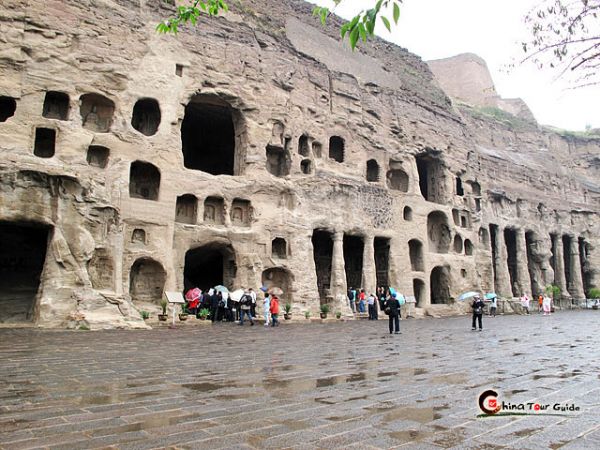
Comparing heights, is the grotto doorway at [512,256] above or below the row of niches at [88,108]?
below

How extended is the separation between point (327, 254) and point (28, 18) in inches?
734

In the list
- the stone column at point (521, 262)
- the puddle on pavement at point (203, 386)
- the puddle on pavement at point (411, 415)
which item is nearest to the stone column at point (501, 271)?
the stone column at point (521, 262)

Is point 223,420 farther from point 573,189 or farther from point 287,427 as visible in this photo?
point 573,189

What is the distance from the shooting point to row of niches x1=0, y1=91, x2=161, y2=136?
62.9 ft

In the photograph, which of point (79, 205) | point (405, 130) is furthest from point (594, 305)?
point (79, 205)

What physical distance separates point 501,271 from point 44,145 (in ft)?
102

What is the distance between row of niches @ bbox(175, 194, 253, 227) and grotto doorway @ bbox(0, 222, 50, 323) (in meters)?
5.56

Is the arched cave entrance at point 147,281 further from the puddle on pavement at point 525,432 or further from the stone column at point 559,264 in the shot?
the stone column at point 559,264

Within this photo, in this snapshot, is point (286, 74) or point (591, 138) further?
point (591, 138)

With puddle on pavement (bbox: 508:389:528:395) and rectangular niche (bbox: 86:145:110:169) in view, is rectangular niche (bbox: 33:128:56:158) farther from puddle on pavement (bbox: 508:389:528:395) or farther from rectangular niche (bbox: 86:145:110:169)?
puddle on pavement (bbox: 508:389:528:395)

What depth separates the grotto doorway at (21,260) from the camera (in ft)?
59.6

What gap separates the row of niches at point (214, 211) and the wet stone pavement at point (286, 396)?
38.7ft

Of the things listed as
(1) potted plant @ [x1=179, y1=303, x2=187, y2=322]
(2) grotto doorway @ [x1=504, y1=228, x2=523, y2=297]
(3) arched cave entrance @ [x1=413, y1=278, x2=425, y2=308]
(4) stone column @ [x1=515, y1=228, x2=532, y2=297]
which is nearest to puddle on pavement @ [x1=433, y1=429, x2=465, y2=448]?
(1) potted plant @ [x1=179, y1=303, x2=187, y2=322]

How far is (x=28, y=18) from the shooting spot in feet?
60.9
